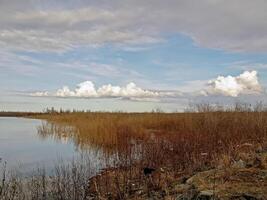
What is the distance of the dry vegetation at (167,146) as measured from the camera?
29.5 ft

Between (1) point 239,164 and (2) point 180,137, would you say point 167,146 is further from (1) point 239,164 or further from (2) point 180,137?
(1) point 239,164

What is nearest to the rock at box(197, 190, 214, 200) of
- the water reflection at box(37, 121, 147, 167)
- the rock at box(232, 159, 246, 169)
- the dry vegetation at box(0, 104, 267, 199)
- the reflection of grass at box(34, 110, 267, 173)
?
the dry vegetation at box(0, 104, 267, 199)

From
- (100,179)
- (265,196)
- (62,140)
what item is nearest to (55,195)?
(100,179)

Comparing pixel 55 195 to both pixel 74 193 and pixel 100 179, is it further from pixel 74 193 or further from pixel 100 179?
pixel 100 179

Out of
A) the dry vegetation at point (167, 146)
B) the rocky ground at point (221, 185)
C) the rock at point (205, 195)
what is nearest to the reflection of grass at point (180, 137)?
the dry vegetation at point (167, 146)

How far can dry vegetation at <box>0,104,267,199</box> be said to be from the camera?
900 centimetres

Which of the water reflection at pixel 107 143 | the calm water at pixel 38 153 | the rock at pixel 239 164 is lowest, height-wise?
the calm water at pixel 38 153

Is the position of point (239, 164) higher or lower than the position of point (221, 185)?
higher

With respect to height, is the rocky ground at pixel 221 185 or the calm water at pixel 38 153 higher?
the rocky ground at pixel 221 185

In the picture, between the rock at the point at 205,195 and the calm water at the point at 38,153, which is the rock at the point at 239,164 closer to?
the rock at the point at 205,195

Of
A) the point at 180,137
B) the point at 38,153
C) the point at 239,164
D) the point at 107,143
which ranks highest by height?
the point at 180,137

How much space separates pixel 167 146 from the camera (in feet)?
40.7

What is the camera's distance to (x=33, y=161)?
540 inches

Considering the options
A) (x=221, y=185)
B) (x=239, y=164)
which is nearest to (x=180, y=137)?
(x=239, y=164)
